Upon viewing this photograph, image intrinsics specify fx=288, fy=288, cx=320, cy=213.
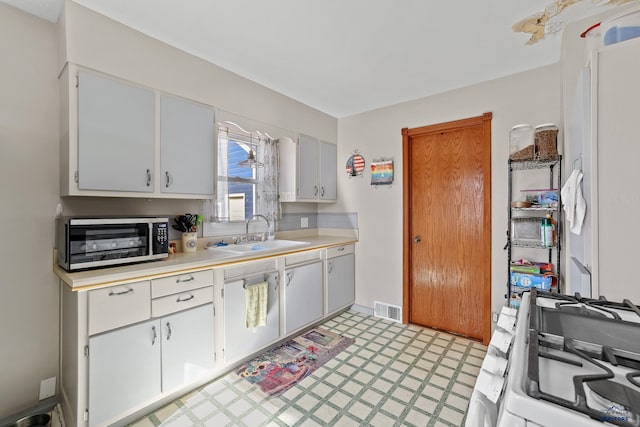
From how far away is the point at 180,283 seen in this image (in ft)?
6.26

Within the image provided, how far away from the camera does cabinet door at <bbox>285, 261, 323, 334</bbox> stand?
2729 millimetres

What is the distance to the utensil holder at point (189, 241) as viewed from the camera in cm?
241

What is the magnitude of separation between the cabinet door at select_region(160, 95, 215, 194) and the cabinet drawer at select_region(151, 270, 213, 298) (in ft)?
2.16

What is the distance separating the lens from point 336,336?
2936 mm

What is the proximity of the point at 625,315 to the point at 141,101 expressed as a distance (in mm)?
2678

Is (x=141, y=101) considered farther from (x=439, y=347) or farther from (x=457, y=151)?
(x=439, y=347)

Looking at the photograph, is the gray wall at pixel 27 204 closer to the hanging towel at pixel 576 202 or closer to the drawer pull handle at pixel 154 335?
the drawer pull handle at pixel 154 335

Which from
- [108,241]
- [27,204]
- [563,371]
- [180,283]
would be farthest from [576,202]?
[27,204]

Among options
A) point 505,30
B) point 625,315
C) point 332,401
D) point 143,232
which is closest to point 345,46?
point 505,30

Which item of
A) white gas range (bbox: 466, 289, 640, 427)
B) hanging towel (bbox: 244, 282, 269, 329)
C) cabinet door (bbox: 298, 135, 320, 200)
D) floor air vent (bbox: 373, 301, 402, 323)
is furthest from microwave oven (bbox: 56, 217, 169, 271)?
floor air vent (bbox: 373, 301, 402, 323)

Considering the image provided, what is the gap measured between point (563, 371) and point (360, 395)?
1723 mm

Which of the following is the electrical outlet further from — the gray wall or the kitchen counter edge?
the kitchen counter edge

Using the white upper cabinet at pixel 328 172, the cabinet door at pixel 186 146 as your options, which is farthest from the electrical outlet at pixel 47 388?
the white upper cabinet at pixel 328 172

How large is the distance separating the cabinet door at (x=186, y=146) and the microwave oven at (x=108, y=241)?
0.34 m
